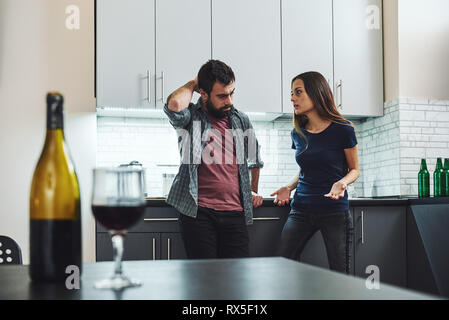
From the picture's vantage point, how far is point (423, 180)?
370cm

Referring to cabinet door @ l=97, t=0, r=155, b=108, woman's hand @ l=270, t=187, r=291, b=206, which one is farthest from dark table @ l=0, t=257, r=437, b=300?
cabinet door @ l=97, t=0, r=155, b=108

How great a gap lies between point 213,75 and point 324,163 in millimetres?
710

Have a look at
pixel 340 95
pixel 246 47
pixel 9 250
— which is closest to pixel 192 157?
pixel 9 250

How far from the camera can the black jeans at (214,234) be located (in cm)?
261

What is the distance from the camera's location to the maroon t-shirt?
105 inches

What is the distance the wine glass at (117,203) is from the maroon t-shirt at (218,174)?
1.84 m

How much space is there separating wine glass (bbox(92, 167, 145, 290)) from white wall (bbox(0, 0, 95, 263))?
8.68ft

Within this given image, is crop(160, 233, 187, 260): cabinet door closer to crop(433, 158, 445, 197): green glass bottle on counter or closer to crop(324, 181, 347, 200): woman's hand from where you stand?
crop(324, 181, 347, 200): woman's hand

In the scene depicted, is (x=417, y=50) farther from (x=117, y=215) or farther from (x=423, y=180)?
(x=117, y=215)

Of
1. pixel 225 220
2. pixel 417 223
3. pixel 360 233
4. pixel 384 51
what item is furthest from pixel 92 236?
pixel 384 51

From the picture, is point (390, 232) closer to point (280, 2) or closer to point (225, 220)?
point (225, 220)

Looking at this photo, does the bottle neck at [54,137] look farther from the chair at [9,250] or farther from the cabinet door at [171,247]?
the cabinet door at [171,247]

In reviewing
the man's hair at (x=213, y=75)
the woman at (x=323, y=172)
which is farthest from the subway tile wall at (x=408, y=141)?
the man's hair at (x=213, y=75)

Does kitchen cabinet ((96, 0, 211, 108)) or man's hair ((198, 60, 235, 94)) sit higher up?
kitchen cabinet ((96, 0, 211, 108))
